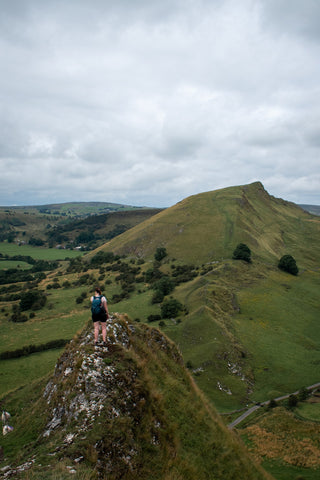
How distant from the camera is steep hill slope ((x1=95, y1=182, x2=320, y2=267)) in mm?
107281

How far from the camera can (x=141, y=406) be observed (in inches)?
499

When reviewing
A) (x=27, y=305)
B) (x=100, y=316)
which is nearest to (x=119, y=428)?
(x=100, y=316)

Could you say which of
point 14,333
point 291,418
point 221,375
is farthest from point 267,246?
point 14,333

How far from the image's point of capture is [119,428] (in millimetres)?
11180

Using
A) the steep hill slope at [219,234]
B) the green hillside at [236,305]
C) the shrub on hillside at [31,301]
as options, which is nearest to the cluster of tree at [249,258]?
the green hillside at [236,305]

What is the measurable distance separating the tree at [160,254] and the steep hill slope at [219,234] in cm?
274

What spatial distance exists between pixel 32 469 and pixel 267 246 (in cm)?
11937

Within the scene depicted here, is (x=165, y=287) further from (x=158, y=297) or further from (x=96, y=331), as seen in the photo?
(x=96, y=331)

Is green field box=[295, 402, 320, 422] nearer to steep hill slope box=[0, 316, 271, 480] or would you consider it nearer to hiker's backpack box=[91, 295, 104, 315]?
steep hill slope box=[0, 316, 271, 480]

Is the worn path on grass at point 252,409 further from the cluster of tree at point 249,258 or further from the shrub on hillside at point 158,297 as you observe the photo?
the cluster of tree at point 249,258

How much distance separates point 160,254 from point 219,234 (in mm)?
27664

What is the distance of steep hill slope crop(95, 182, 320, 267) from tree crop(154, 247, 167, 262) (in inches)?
108

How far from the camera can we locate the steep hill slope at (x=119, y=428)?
10.0m

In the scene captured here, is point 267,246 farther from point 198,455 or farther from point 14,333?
point 198,455
